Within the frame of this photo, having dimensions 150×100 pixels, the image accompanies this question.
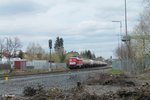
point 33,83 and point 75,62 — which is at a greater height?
point 75,62

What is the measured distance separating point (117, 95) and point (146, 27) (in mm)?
48672

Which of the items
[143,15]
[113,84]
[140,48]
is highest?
[143,15]

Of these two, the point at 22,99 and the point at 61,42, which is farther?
the point at 61,42

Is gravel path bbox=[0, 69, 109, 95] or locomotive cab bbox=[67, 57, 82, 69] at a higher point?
locomotive cab bbox=[67, 57, 82, 69]

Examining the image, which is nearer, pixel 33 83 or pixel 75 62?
pixel 33 83

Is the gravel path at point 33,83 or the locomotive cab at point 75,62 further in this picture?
the locomotive cab at point 75,62

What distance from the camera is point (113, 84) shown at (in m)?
26.4

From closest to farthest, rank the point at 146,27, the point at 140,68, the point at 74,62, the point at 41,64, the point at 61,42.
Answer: the point at 140,68 < the point at 146,27 < the point at 74,62 < the point at 41,64 < the point at 61,42

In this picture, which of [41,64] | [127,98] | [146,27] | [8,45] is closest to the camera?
[127,98]

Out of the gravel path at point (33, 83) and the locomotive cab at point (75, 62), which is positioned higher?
the locomotive cab at point (75, 62)

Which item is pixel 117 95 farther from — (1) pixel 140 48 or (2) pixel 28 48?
(2) pixel 28 48

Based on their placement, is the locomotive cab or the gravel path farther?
the locomotive cab

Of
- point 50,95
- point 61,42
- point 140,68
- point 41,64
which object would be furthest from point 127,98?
point 61,42

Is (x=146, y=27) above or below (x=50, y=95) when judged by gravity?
above
